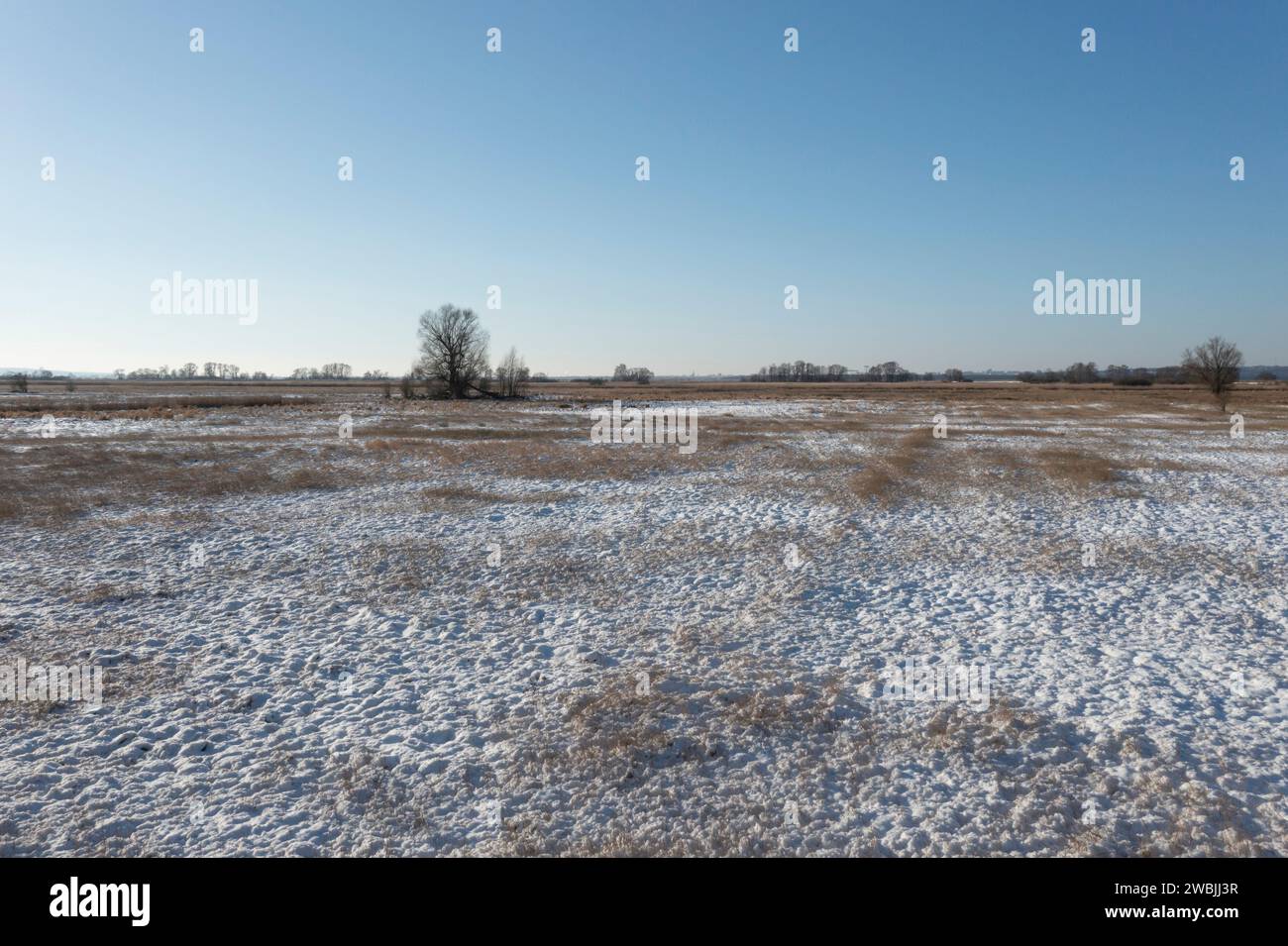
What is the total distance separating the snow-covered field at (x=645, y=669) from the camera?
6051 mm

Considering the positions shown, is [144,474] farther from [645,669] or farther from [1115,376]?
[1115,376]

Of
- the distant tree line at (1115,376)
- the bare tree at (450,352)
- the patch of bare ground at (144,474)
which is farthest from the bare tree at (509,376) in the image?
the distant tree line at (1115,376)

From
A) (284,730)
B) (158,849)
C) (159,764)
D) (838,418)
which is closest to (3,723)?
(159,764)

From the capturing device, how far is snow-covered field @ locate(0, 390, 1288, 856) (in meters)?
6.05

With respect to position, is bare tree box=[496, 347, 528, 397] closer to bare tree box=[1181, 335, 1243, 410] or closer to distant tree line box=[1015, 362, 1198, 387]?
bare tree box=[1181, 335, 1243, 410]

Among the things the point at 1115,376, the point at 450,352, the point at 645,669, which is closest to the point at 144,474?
the point at 645,669

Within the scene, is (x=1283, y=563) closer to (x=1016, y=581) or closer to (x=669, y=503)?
(x=1016, y=581)

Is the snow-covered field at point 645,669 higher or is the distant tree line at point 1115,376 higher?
the distant tree line at point 1115,376

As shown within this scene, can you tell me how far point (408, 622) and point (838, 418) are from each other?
4626cm

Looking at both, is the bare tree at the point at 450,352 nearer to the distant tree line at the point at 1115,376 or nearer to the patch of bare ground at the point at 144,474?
the patch of bare ground at the point at 144,474

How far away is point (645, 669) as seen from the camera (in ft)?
29.9

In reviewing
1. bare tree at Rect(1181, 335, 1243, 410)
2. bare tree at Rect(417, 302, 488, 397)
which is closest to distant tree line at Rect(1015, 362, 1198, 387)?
bare tree at Rect(1181, 335, 1243, 410)

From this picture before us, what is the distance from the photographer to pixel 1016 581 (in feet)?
42.0

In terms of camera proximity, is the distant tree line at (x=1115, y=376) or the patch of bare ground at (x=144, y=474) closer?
the patch of bare ground at (x=144, y=474)
